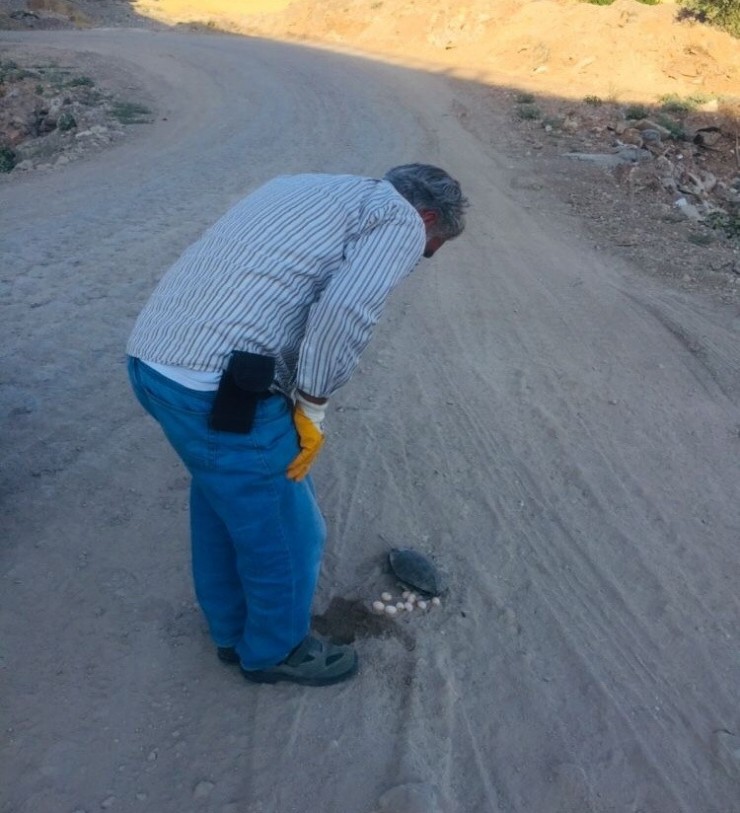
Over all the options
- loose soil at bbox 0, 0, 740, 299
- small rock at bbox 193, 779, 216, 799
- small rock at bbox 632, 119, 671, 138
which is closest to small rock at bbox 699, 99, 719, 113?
loose soil at bbox 0, 0, 740, 299

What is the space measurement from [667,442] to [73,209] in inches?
239

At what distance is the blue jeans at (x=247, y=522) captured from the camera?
8.25ft

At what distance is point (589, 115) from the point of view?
14.9 m

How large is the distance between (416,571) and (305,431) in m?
1.30

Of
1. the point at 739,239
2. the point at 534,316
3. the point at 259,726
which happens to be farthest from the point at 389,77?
the point at 259,726

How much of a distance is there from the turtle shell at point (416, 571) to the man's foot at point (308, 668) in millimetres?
567

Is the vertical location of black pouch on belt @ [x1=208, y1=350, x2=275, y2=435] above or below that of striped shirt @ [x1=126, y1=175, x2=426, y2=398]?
below

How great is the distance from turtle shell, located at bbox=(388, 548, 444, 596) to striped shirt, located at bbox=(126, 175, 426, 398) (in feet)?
4.59

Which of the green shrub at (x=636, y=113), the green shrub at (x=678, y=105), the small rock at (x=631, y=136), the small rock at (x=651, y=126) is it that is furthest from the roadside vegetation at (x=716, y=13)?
the small rock at (x=631, y=136)

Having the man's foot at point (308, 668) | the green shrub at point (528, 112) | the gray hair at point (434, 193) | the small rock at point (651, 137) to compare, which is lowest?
the green shrub at point (528, 112)

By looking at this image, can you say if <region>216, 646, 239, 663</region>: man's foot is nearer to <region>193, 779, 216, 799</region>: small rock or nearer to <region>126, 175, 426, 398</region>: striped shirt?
<region>193, 779, 216, 799</region>: small rock

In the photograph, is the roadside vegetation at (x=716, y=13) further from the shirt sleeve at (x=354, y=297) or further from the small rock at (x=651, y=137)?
the shirt sleeve at (x=354, y=297)

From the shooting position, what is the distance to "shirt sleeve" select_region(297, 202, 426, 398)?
2.37 m

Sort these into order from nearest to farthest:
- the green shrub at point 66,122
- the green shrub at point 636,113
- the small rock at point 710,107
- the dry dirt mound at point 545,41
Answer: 1. the green shrub at point 66,122
2. the green shrub at point 636,113
3. the small rock at point 710,107
4. the dry dirt mound at point 545,41
